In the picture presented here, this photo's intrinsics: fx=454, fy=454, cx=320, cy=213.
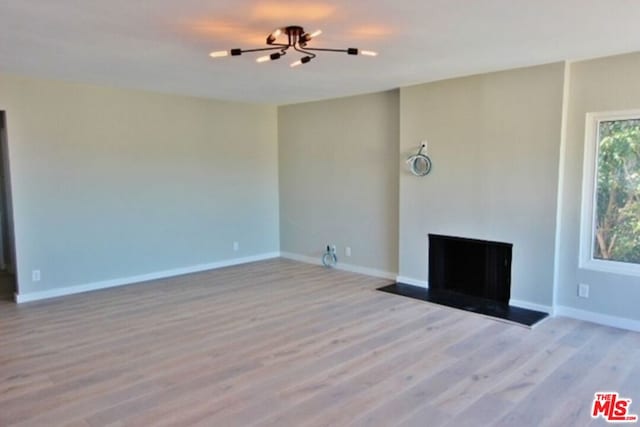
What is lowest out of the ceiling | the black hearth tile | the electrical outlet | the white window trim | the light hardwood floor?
the light hardwood floor

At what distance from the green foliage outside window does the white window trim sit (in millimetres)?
41

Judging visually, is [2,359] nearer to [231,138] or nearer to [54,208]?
[54,208]

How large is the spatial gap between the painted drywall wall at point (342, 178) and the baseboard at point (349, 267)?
4cm

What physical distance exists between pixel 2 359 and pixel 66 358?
483 mm

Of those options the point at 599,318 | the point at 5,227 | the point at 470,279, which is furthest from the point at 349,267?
the point at 5,227

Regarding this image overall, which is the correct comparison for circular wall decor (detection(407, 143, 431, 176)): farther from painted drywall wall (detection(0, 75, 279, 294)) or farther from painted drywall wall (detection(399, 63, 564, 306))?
painted drywall wall (detection(0, 75, 279, 294))

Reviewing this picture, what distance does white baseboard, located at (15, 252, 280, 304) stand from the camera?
5.12 metres

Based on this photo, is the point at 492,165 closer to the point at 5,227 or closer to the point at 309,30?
the point at 309,30

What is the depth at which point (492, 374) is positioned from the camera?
322cm

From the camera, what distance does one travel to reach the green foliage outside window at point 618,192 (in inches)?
160

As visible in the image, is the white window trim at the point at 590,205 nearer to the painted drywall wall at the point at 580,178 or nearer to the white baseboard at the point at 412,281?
the painted drywall wall at the point at 580,178

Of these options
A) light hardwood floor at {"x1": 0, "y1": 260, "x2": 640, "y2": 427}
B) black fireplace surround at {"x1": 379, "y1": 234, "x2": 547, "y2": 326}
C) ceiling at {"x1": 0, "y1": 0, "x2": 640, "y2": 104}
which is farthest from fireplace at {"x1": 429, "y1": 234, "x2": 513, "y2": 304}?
ceiling at {"x1": 0, "y1": 0, "x2": 640, "y2": 104}

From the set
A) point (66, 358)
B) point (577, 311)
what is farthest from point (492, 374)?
point (66, 358)

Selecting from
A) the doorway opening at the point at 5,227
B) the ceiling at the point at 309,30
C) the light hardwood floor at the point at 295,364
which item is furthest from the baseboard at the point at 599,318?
the doorway opening at the point at 5,227
